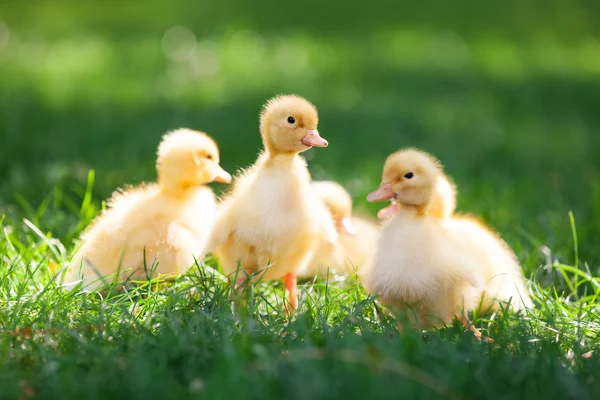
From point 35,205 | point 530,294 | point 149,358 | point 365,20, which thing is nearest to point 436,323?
point 530,294

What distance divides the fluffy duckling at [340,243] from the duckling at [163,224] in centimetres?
55

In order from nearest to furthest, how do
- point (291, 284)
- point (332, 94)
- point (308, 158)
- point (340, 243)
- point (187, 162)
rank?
1. point (291, 284)
2. point (187, 162)
3. point (340, 243)
4. point (308, 158)
5. point (332, 94)

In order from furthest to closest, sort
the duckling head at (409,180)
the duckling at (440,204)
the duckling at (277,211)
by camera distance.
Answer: the duckling at (440,204) < the duckling at (277,211) < the duckling head at (409,180)

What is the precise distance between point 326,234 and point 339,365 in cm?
125

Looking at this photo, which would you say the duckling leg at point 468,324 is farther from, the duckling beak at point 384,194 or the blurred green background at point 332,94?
the blurred green background at point 332,94

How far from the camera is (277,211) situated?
12.8ft

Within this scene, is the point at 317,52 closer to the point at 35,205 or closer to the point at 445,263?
the point at 35,205

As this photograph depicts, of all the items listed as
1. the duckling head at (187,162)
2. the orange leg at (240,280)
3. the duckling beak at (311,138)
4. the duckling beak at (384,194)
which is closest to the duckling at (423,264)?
the duckling beak at (384,194)

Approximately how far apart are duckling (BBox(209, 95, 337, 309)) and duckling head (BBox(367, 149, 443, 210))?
1.08 feet

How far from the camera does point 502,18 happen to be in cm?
1297

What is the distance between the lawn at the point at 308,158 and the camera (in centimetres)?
297

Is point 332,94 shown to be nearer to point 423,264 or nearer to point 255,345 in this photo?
point 423,264

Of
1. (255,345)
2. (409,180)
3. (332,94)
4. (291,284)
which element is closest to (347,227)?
(291,284)

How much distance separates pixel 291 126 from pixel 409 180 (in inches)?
22.7
